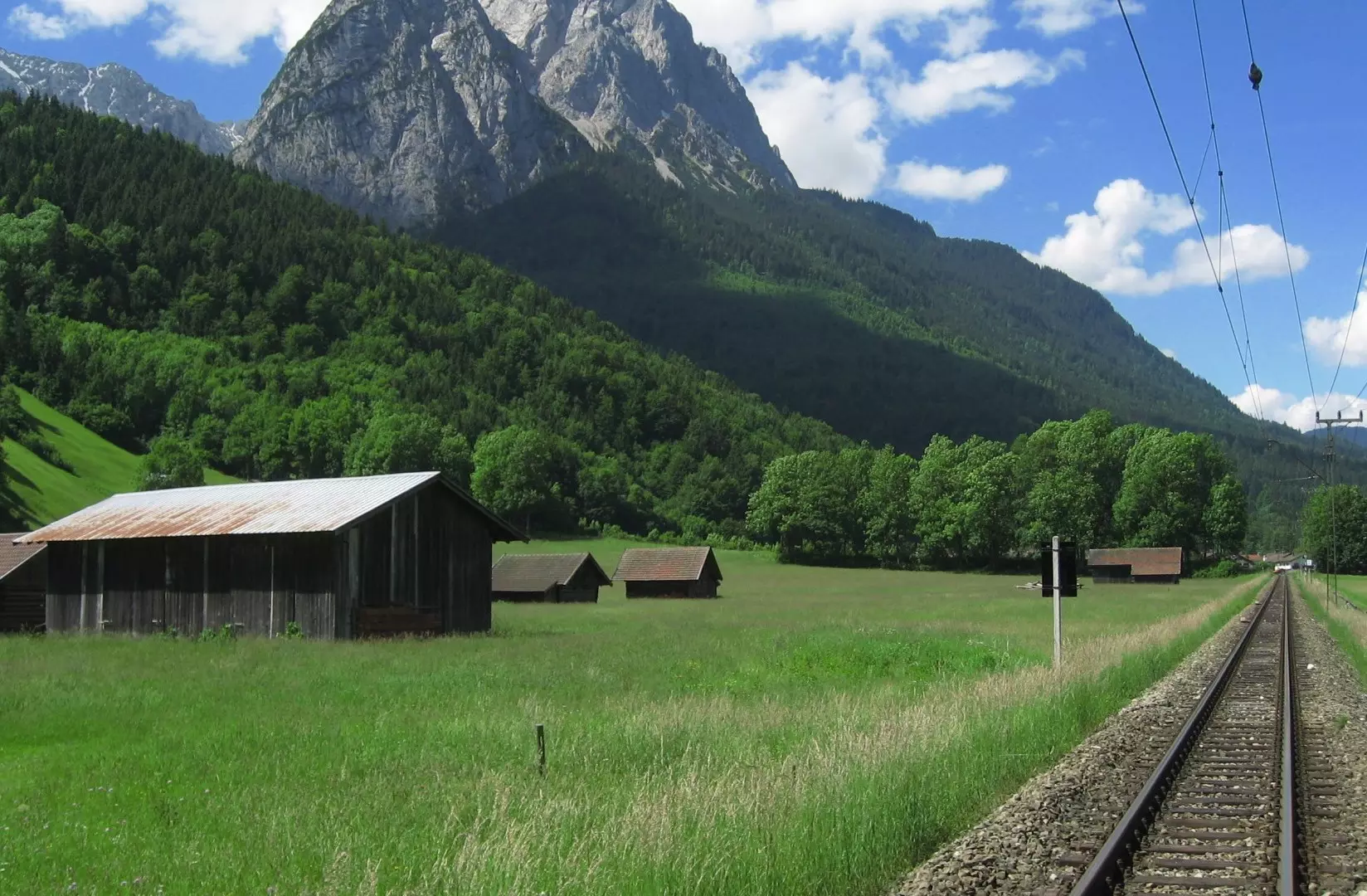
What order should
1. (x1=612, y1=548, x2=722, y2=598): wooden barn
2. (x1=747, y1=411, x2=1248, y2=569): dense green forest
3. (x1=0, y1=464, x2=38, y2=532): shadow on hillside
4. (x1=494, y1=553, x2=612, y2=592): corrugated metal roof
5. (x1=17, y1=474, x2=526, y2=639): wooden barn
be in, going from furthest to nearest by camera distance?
(x1=747, y1=411, x2=1248, y2=569): dense green forest, (x1=612, y1=548, x2=722, y2=598): wooden barn, (x1=494, y1=553, x2=612, y2=592): corrugated metal roof, (x1=0, y1=464, x2=38, y2=532): shadow on hillside, (x1=17, y1=474, x2=526, y2=639): wooden barn

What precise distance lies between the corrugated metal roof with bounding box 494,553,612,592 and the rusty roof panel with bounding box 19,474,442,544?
112 feet

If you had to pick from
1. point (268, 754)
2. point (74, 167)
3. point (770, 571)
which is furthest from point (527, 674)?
point (74, 167)

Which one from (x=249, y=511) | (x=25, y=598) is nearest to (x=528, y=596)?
(x=25, y=598)

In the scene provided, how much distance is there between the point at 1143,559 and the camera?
108 m

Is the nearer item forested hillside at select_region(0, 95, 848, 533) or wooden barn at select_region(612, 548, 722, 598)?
wooden barn at select_region(612, 548, 722, 598)

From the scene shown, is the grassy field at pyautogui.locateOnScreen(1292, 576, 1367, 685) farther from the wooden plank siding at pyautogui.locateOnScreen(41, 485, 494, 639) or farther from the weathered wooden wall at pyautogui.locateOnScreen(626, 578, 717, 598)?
the weathered wooden wall at pyautogui.locateOnScreen(626, 578, 717, 598)

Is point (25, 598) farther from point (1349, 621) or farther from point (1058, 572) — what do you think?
point (1349, 621)

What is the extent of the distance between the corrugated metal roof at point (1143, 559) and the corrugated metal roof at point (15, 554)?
3640 inches

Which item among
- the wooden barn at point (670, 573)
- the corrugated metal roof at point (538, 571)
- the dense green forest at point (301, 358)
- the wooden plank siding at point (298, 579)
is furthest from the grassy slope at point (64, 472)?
the wooden plank siding at point (298, 579)

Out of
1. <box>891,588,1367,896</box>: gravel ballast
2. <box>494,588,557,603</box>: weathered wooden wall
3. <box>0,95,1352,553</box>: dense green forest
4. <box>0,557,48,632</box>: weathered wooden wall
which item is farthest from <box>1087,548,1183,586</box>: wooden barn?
<box>891,588,1367,896</box>: gravel ballast

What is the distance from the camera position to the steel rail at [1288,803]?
8.88 metres

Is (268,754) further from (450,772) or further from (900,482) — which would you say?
(900,482)

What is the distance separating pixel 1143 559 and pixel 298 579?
297 feet

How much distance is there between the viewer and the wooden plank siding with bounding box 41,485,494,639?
35.1 metres
